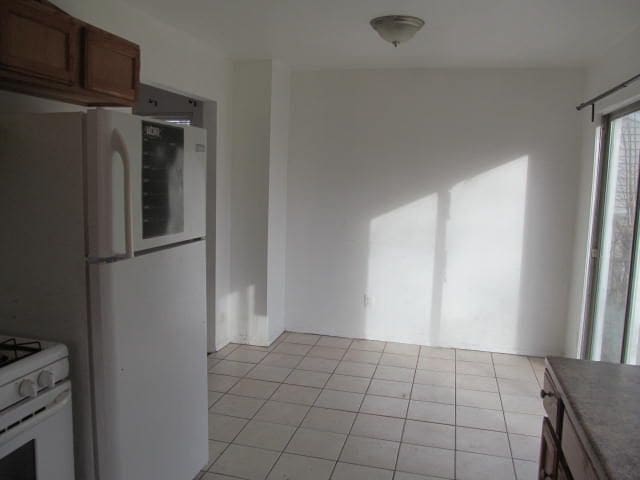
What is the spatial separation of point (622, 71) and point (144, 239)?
3.04m

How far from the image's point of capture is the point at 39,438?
166 cm

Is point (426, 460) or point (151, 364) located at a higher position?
point (151, 364)


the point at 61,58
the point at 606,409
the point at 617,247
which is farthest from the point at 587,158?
the point at 61,58

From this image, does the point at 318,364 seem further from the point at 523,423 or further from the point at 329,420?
the point at 523,423

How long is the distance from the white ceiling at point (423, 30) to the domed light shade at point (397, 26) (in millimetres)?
50

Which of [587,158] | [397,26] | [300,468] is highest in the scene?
[397,26]

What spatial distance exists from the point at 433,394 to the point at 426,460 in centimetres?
88

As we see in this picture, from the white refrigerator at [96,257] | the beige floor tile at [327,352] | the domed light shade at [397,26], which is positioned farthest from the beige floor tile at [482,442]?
the domed light shade at [397,26]

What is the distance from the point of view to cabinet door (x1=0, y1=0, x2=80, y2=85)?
1.78 metres

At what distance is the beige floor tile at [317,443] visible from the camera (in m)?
2.85

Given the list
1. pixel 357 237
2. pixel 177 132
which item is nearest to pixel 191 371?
pixel 177 132

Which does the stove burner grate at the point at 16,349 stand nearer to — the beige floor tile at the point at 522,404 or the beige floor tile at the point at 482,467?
the beige floor tile at the point at 482,467

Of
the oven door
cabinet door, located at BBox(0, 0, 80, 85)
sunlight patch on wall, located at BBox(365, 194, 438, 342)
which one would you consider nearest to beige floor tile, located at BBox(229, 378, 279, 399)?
sunlight patch on wall, located at BBox(365, 194, 438, 342)

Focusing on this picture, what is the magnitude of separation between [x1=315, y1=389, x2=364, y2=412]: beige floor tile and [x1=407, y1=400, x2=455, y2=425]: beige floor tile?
350 mm
